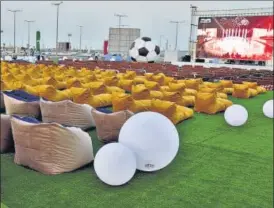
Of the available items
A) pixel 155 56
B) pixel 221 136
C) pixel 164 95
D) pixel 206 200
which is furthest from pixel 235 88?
pixel 155 56

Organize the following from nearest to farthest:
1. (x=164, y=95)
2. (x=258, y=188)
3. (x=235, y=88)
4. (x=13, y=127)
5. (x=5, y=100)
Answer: (x=258, y=188), (x=13, y=127), (x=5, y=100), (x=164, y=95), (x=235, y=88)

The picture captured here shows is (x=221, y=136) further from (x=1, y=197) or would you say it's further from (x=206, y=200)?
(x=1, y=197)

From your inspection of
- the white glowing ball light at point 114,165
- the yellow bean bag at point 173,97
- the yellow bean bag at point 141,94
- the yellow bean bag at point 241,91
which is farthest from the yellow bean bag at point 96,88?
the white glowing ball light at point 114,165

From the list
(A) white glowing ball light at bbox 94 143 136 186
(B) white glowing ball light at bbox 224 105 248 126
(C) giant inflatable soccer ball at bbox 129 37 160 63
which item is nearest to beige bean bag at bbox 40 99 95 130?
(A) white glowing ball light at bbox 94 143 136 186

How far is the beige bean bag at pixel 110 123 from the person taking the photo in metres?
4.66

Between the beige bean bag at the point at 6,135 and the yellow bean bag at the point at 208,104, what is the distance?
4.74m

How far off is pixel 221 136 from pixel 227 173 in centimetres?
184

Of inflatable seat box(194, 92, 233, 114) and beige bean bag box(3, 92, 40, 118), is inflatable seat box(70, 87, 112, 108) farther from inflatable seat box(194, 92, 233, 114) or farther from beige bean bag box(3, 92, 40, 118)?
inflatable seat box(194, 92, 233, 114)

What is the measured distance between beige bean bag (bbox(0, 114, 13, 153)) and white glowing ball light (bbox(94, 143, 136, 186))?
4.23 feet

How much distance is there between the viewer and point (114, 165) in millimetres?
3383

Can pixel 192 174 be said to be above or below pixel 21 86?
below

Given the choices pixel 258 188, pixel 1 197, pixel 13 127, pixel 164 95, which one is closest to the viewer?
pixel 1 197

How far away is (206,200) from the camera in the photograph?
3.26 m

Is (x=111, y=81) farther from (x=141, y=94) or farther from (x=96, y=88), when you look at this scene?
(x=141, y=94)
